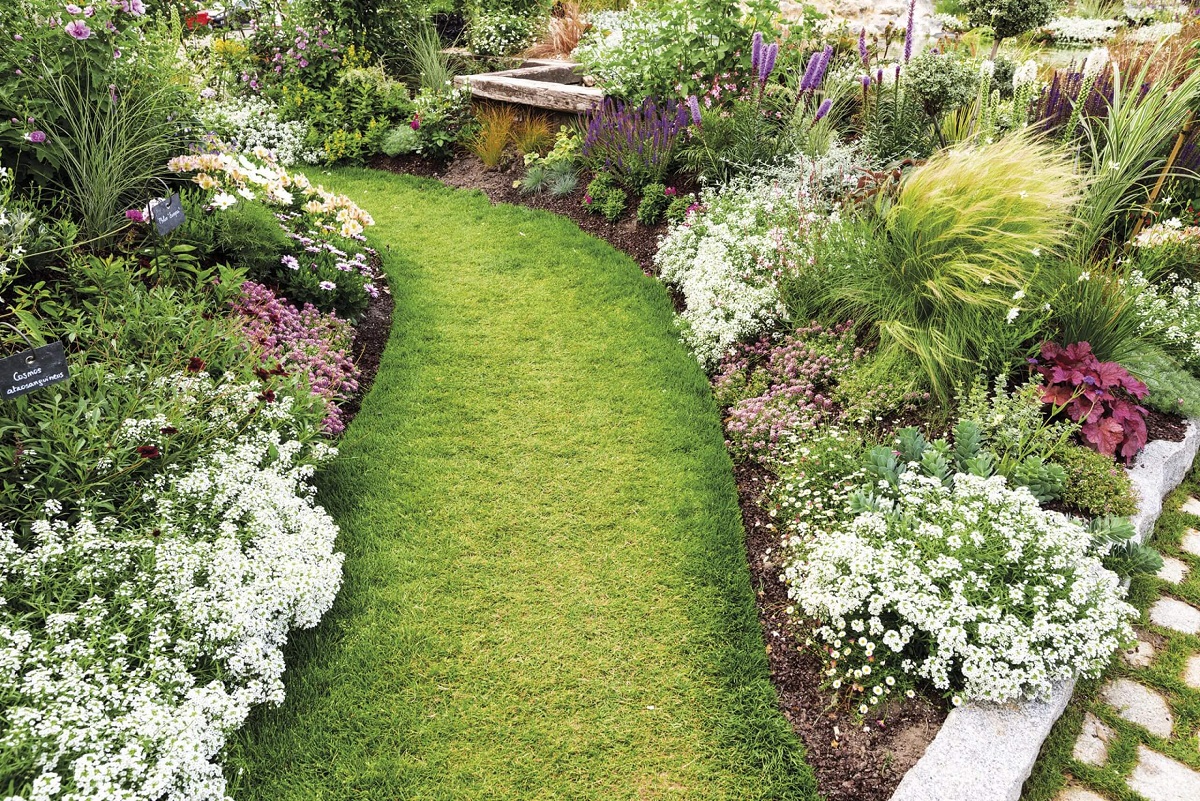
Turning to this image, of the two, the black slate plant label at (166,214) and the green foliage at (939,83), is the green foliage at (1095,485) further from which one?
the black slate plant label at (166,214)

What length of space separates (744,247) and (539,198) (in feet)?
9.05

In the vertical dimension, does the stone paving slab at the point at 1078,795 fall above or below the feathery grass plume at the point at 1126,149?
below

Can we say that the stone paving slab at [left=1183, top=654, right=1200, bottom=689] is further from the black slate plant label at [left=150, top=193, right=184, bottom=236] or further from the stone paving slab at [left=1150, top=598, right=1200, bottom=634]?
the black slate plant label at [left=150, top=193, right=184, bottom=236]

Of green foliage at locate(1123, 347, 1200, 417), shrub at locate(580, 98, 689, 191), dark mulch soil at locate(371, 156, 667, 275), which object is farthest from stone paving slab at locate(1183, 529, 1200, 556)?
shrub at locate(580, 98, 689, 191)

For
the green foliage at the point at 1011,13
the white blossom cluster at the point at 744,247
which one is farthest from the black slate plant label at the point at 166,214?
the green foliage at the point at 1011,13

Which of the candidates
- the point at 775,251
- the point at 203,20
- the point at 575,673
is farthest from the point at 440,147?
the point at 575,673

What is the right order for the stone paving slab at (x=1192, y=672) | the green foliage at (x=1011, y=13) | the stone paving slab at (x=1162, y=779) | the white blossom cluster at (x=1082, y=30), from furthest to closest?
the white blossom cluster at (x=1082, y=30) → the green foliage at (x=1011, y=13) → the stone paving slab at (x=1192, y=672) → the stone paving slab at (x=1162, y=779)

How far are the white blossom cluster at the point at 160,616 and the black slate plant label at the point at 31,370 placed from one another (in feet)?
1.23

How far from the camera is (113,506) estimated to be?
9.73 ft

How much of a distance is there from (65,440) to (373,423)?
1677 mm

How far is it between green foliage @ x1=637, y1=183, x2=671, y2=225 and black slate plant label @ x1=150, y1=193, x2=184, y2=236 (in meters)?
3.58

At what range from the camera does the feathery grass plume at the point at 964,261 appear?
3.73 m

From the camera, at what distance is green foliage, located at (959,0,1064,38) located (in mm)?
8492

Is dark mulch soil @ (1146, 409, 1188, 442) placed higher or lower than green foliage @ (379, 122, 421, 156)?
lower
